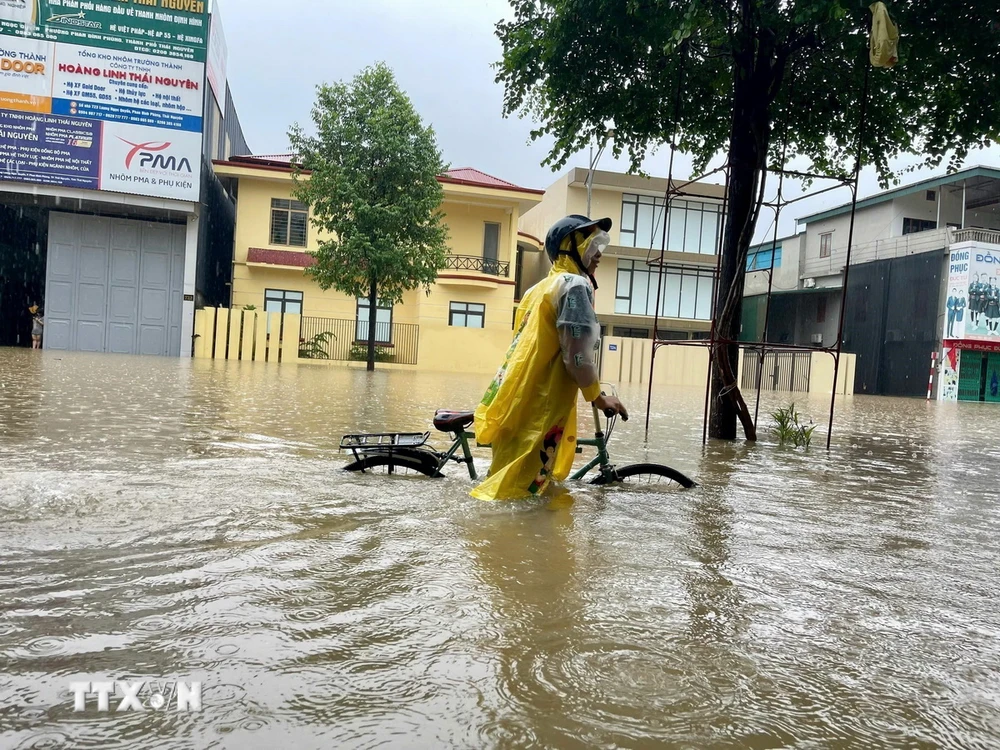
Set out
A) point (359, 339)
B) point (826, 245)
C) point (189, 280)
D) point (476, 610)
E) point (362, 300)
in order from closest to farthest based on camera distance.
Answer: point (476, 610) → point (189, 280) → point (359, 339) → point (362, 300) → point (826, 245)

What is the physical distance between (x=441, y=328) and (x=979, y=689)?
27.7 m

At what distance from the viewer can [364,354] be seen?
2894 centimetres

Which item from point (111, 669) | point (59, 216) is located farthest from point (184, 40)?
point (111, 669)

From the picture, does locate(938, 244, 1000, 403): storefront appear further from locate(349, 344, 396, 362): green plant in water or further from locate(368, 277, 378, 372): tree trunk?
locate(368, 277, 378, 372): tree trunk

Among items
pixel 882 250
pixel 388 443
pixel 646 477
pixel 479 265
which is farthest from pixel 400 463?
pixel 882 250

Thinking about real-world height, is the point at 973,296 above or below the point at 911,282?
below

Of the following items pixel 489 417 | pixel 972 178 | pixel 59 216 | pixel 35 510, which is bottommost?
pixel 35 510

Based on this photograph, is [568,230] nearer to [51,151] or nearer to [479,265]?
[51,151]

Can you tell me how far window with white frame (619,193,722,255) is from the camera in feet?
113

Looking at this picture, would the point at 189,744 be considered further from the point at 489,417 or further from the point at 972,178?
the point at 972,178

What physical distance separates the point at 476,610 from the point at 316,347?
87.3 feet

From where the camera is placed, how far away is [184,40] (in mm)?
24422

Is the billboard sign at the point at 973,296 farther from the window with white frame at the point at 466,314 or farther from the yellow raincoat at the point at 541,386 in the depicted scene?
the yellow raincoat at the point at 541,386

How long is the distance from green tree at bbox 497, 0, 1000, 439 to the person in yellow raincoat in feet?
11.5
